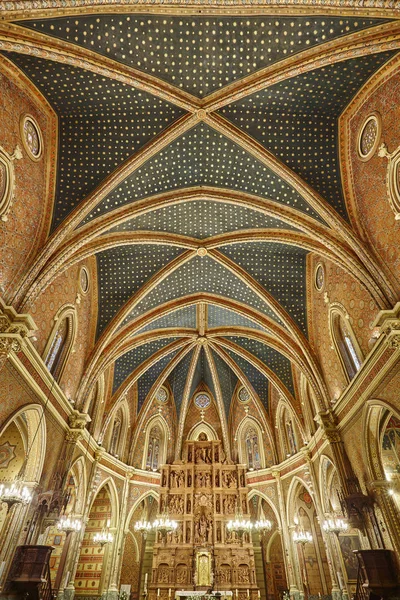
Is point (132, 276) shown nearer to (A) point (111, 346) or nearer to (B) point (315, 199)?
(A) point (111, 346)

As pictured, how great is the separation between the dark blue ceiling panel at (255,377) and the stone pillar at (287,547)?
4.67 m

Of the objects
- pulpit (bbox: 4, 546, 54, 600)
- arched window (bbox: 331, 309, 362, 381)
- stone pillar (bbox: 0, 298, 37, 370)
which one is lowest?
pulpit (bbox: 4, 546, 54, 600)

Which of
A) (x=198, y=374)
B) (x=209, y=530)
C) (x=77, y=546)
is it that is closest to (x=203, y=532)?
(x=209, y=530)

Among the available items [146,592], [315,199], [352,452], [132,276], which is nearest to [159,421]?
[146,592]

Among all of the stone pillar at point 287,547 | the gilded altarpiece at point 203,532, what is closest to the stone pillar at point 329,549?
the stone pillar at point 287,547

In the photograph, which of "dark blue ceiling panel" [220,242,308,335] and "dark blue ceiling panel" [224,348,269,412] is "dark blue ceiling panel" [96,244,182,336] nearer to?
"dark blue ceiling panel" [220,242,308,335]

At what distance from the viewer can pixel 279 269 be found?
1727cm

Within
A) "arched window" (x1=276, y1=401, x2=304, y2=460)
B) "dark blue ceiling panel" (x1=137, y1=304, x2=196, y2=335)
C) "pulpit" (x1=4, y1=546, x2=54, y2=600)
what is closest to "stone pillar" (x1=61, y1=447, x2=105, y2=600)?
"pulpit" (x1=4, y1=546, x2=54, y2=600)

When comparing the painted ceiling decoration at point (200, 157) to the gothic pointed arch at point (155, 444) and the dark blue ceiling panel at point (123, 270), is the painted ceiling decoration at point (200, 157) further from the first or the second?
the gothic pointed arch at point (155, 444)

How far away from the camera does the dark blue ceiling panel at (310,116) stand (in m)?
10.9

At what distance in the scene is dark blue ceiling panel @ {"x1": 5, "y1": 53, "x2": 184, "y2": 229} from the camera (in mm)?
10922

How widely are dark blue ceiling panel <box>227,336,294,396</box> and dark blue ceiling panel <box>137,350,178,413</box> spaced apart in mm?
4948

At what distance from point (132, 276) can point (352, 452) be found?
1216cm

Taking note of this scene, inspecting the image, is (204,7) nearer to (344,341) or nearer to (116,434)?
(344,341)
